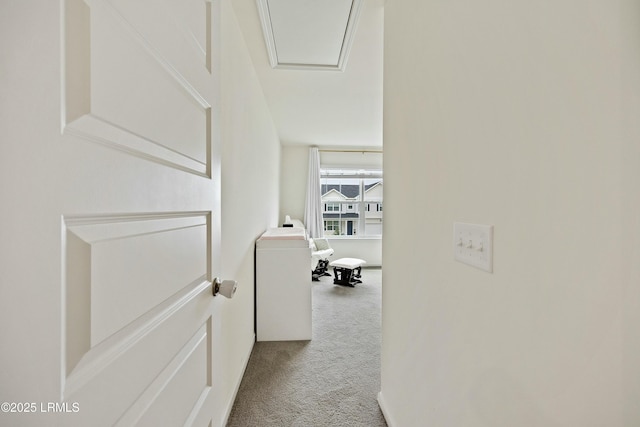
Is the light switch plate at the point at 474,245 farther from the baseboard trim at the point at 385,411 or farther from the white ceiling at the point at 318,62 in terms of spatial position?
the white ceiling at the point at 318,62

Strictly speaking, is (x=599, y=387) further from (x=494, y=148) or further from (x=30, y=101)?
(x=30, y=101)

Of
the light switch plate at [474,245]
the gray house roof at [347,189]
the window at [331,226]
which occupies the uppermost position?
the gray house roof at [347,189]

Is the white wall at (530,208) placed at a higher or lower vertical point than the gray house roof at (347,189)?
lower

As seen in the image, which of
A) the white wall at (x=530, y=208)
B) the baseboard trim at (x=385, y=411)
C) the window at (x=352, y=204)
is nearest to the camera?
the white wall at (x=530, y=208)

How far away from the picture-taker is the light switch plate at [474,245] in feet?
2.57

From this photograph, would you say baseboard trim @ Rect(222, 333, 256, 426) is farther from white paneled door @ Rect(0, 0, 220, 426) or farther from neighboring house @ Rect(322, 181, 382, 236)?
neighboring house @ Rect(322, 181, 382, 236)

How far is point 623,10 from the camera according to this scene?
18.1 inches

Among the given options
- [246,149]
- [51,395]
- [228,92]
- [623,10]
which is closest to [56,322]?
[51,395]

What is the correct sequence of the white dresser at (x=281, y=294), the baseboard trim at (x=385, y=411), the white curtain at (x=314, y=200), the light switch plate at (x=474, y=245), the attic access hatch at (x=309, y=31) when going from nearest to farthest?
the light switch plate at (x=474, y=245), the baseboard trim at (x=385, y=411), the attic access hatch at (x=309, y=31), the white dresser at (x=281, y=294), the white curtain at (x=314, y=200)

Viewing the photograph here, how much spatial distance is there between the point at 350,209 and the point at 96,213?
5.84m

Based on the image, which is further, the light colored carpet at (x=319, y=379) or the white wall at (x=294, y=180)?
the white wall at (x=294, y=180)

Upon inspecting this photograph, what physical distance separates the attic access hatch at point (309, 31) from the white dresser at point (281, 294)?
160cm

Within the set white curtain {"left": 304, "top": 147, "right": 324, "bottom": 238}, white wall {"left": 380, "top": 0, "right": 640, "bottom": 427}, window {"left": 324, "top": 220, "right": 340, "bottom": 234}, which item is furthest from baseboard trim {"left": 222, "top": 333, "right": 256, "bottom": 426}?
window {"left": 324, "top": 220, "right": 340, "bottom": 234}

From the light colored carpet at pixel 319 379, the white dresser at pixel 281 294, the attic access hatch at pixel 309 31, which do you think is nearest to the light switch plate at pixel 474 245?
the light colored carpet at pixel 319 379
